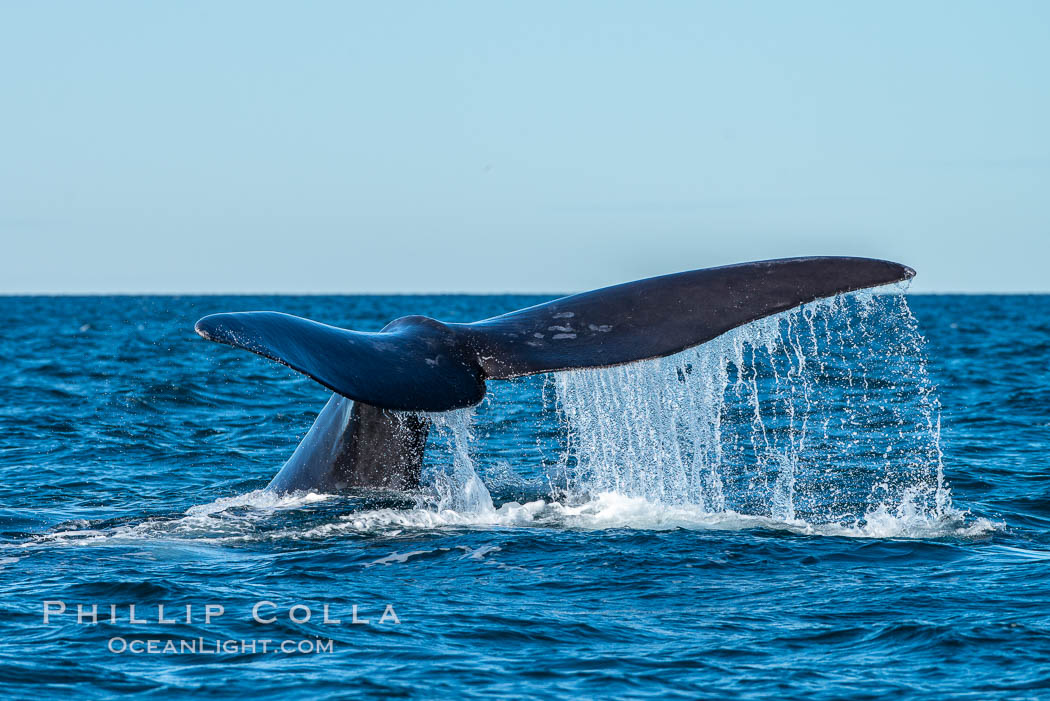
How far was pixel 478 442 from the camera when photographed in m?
12.6

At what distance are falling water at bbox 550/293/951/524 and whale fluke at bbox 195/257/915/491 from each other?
13cm

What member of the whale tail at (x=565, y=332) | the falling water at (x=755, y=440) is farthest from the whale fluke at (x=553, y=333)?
the falling water at (x=755, y=440)

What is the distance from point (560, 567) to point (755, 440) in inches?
232

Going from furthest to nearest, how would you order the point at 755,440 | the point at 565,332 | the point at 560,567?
the point at 755,440 → the point at 560,567 → the point at 565,332

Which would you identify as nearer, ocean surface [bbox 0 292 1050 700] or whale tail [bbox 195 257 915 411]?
ocean surface [bbox 0 292 1050 700]

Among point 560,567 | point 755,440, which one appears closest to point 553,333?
point 560,567

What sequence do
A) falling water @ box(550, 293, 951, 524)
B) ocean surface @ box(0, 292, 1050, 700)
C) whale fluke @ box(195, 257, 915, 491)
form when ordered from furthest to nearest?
falling water @ box(550, 293, 951, 524)
whale fluke @ box(195, 257, 915, 491)
ocean surface @ box(0, 292, 1050, 700)

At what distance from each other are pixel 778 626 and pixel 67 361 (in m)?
19.6

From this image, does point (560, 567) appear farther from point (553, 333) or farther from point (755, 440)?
point (755, 440)

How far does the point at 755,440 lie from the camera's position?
12.2 m

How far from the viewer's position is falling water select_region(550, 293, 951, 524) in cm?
715

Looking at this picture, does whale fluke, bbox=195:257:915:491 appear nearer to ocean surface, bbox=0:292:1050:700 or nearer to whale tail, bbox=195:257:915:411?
whale tail, bbox=195:257:915:411

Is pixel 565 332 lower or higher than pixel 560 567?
higher

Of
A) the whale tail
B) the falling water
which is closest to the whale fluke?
the whale tail
